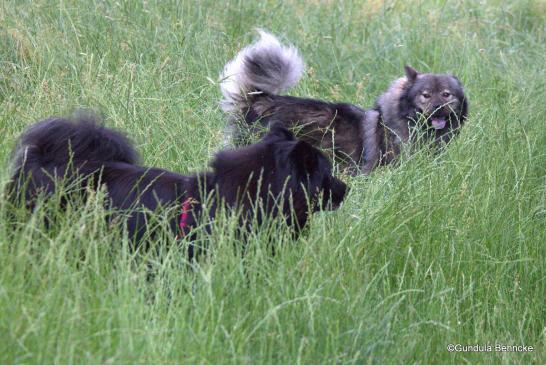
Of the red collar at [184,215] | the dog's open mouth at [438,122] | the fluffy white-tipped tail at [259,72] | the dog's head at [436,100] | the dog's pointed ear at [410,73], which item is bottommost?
the dog's open mouth at [438,122]

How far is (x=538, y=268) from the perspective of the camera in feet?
14.0

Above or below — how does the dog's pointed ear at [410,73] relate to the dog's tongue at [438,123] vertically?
above

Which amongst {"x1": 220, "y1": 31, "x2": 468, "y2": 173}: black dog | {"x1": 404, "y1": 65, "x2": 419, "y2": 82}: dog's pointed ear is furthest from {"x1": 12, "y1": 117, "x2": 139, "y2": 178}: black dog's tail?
{"x1": 404, "y1": 65, "x2": 419, "y2": 82}: dog's pointed ear

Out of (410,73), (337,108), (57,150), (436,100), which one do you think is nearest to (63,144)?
(57,150)

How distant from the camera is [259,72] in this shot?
20.6 ft

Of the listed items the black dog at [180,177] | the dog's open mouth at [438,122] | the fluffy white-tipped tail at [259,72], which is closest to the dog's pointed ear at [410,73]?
the dog's open mouth at [438,122]

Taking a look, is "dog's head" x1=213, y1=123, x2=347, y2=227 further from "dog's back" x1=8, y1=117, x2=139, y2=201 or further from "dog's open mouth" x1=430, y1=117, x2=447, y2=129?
"dog's open mouth" x1=430, y1=117, x2=447, y2=129

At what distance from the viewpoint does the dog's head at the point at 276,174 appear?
3.43m

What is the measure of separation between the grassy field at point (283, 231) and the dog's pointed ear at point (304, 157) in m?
0.25

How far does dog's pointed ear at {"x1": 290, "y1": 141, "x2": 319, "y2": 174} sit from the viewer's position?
344 centimetres

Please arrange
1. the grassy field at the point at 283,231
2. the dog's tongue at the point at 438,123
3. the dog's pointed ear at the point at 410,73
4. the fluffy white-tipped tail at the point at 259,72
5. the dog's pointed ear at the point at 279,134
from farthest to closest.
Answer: the dog's pointed ear at the point at 410,73 < the dog's tongue at the point at 438,123 < the fluffy white-tipped tail at the point at 259,72 < the dog's pointed ear at the point at 279,134 < the grassy field at the point at 283,231

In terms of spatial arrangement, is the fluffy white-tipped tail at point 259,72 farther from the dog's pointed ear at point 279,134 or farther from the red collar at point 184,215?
the red collar at point 184,215

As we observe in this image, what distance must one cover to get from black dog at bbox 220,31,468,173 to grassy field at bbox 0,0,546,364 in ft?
0.67

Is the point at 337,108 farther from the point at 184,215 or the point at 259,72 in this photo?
A: the point at 184,215
